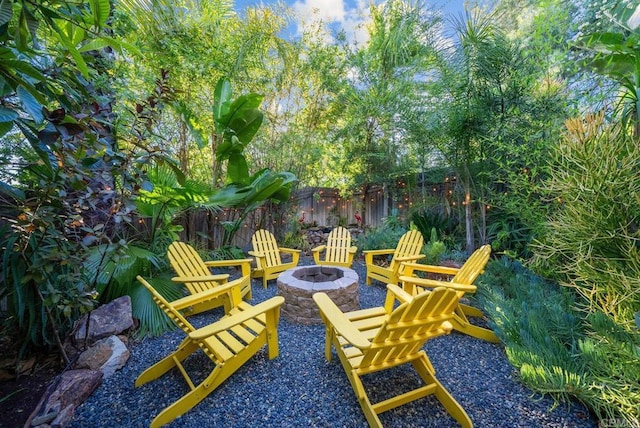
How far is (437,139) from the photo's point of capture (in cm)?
456

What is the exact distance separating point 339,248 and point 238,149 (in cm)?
244

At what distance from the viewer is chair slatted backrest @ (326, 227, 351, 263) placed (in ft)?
15.8

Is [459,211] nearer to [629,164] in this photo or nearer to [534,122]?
[534,122]

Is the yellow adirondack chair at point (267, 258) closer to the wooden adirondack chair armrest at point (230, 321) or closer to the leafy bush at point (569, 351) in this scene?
the wooden adirondack chair armrest at point (230, 321)

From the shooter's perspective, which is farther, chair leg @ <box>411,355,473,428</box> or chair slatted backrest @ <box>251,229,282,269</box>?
chair slatted backrest @ <box>251,229,282,269</box>

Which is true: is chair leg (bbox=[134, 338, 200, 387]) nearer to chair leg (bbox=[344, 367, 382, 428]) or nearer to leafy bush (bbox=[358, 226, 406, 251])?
chair leg (bbox=[344, 367, 382, 428])

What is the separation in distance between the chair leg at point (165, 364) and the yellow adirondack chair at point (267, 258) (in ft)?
7.28

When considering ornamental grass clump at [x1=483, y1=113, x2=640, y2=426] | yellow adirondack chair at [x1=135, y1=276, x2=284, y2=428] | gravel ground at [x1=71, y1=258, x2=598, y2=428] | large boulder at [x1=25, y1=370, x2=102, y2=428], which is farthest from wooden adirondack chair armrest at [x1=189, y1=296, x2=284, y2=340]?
ornamental grass clump at [x1=483, y1=113, x2=640, y2=426]

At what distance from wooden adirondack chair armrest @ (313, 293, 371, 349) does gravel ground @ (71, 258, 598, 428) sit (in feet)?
1.78

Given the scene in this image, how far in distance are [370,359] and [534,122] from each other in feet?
11.6

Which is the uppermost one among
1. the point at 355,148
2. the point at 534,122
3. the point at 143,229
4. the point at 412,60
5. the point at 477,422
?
the point at 412,60

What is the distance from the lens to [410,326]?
5.67ft

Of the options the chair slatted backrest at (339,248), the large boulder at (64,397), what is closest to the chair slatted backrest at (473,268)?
the chair slatted backrest at (339,248)

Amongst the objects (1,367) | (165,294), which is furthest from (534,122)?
(1,367)
